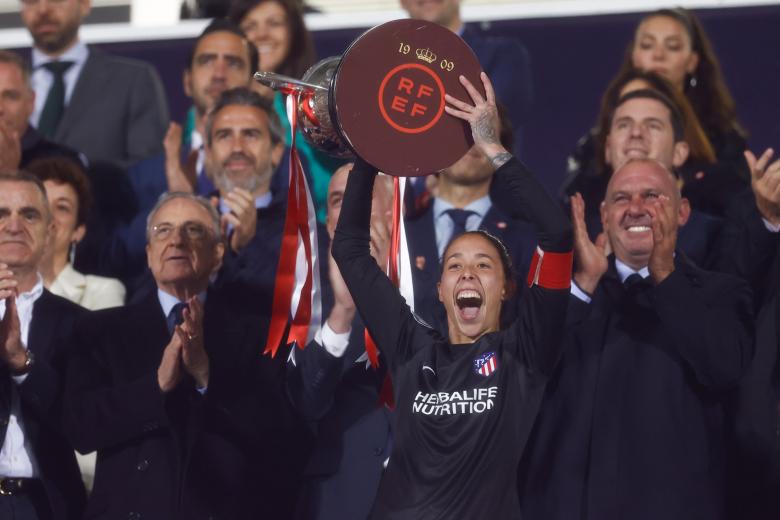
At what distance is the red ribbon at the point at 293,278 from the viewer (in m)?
5.23

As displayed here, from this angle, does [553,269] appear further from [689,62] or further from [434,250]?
[689,62]

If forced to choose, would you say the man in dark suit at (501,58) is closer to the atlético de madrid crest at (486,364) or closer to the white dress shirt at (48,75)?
the white dress shirt at (48,75)

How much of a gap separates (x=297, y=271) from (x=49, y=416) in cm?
94

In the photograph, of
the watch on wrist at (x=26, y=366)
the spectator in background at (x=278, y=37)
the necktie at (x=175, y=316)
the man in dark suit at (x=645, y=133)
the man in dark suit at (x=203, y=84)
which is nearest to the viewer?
the watch on wrist at (x=26, y=366)

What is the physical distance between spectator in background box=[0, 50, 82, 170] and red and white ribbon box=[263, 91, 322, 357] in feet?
5.33

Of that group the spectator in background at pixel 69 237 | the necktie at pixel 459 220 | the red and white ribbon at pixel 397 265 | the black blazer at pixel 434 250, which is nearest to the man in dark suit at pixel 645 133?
the black blazer at pixel 434 250

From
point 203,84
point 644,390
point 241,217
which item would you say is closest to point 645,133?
point 644,390

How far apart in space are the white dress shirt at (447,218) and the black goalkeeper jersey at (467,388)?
994 mm

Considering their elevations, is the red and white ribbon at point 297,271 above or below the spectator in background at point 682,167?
below

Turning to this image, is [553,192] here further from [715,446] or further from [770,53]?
[715,446]

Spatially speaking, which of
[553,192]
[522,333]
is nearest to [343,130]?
[522,333]

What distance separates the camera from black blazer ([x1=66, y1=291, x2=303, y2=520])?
5309 millimetres

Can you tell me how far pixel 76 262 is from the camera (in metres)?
6.62

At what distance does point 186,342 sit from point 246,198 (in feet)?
3.21
